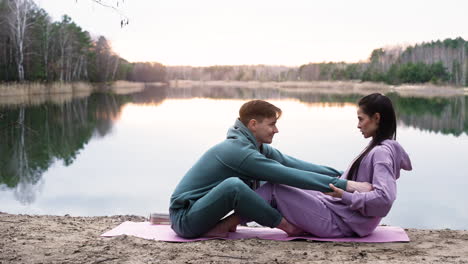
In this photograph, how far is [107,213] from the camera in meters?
7.05

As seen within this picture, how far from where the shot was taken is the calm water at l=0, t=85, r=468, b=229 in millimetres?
7711

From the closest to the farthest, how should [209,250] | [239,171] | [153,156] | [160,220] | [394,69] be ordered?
[209,250] → [239,171] → [160,220] → [153,156] → [394,69]

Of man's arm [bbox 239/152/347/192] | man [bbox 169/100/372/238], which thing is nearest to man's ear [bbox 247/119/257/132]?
man [bbox 169/100/372/238]

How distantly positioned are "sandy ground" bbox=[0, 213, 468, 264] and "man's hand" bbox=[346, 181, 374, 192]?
41 centimetres

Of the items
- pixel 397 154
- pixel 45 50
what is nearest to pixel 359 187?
pixel 397 154

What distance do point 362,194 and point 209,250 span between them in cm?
111

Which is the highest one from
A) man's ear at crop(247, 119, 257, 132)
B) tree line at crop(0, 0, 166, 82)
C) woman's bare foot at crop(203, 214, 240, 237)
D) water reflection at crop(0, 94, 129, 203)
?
tree line at crop(0, 0, 166, 82)

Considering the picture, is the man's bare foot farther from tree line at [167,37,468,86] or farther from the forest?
tree line at [167,37,468,86]

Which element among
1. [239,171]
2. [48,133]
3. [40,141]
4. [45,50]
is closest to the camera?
[239,171]

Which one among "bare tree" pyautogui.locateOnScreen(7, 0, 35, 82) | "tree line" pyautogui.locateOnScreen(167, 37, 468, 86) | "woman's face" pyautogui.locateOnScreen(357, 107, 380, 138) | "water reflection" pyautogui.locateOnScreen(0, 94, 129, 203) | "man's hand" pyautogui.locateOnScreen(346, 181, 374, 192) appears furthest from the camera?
"tree line" pyautogui.locateOnScreen(167, 37, 468, 86)

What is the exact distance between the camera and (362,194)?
3.61m

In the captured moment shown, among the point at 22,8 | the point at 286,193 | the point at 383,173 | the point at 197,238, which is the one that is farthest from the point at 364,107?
the point at 22,8

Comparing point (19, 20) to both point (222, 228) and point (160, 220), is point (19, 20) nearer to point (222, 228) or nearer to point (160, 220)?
point (160, 220)

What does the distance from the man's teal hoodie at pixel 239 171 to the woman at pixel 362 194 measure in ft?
0.49
